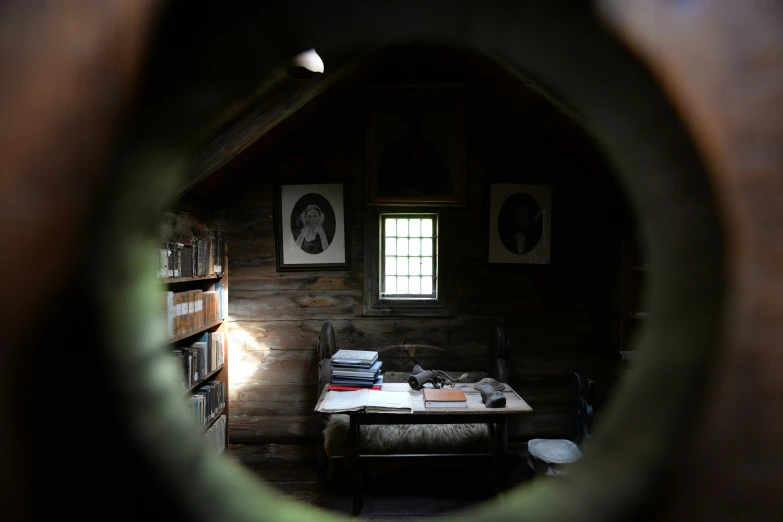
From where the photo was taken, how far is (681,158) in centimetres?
23

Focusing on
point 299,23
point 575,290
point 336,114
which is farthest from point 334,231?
point 299,23

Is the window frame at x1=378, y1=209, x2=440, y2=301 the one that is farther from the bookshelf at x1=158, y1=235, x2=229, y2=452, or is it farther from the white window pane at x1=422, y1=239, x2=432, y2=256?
the bookshelf at x1=158, y1=235, x2=229, y2=452

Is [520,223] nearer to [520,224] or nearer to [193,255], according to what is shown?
[520,224]

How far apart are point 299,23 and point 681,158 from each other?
0.81ft

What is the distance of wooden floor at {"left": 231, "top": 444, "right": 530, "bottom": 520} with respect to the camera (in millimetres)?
2783

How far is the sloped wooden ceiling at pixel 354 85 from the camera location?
105 inches

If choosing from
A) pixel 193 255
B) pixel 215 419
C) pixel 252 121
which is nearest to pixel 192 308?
pixel 193 255

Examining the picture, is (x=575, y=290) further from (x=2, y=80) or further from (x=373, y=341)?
(x=2, y=80)

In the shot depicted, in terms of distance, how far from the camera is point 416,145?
11.1 ft

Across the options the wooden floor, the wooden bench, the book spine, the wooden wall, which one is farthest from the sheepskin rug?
the book spine

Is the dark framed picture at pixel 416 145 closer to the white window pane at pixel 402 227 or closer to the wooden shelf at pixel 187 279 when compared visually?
the white window pane at pixel 402 227

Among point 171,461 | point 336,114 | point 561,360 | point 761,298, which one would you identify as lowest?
point 561,360

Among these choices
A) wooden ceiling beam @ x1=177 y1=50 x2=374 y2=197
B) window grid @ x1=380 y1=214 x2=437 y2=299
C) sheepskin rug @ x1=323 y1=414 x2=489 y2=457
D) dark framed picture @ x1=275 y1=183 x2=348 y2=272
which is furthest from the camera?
window grid @ x1=380 y1=214 x2=437 y2=299

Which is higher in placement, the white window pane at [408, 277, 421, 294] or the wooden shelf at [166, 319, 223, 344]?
the white window pane at [408, 277, 421, 294]
